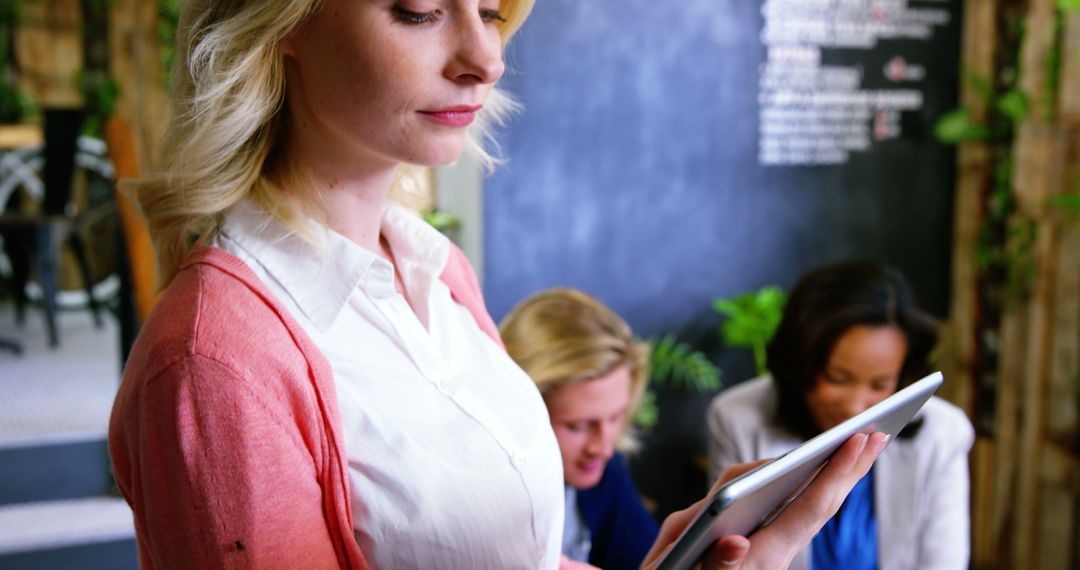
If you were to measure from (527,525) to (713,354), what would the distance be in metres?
2.45

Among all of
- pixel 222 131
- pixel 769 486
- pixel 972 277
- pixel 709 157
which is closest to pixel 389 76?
pixel 222 131

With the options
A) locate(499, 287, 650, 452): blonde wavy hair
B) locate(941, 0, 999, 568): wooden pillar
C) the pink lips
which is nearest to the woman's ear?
the pink lips

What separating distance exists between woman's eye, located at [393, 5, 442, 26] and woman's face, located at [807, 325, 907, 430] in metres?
1.45

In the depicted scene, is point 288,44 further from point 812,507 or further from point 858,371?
point 858,371

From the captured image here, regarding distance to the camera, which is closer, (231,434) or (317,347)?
(231,434)

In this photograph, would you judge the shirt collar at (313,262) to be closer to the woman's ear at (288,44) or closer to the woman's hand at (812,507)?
the woman's ear at (288,44)

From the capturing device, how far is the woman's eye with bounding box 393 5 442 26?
86 centimetres

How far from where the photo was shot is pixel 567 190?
2.97 m

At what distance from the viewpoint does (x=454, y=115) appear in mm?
896

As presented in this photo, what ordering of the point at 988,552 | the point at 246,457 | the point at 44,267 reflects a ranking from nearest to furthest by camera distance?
the point at 246,457
the point at 988,552
the point at 44,267

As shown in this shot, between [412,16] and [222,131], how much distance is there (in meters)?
0.20

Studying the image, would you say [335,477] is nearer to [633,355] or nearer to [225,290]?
[225,290]

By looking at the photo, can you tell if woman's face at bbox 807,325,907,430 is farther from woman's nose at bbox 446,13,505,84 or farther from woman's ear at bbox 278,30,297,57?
woman's ear at bbox 278,30,297,57

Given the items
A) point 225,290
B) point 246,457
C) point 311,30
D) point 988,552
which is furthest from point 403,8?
point 988,552
